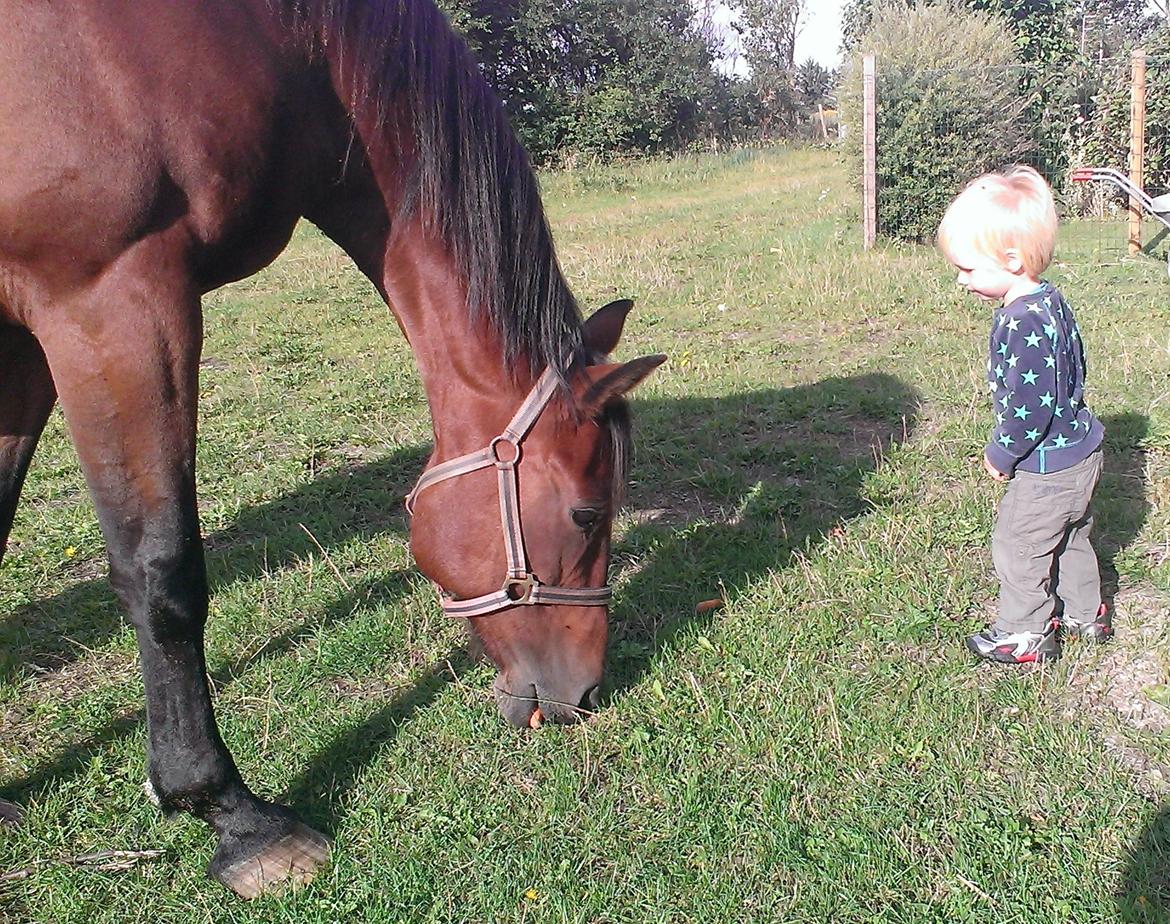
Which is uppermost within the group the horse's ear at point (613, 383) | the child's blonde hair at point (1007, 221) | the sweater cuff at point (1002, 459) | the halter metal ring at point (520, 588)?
the child's blonde hair at point (1007, 221)

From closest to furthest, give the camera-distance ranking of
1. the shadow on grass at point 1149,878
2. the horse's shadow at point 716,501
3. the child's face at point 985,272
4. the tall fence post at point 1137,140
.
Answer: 1. the shadow on grass at point 1149,878
2. the child's face at point 985,272
3. the horse's shadow at point 716,501
4. the tall fence post at point 1137,140

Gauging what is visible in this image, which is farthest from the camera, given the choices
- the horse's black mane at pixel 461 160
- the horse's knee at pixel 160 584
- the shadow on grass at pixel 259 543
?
the shadow on grass at pixel 259 543

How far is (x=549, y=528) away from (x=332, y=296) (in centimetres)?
771

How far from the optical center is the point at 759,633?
9.87 ft

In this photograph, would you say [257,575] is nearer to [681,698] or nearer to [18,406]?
[18,406]

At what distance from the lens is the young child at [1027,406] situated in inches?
104

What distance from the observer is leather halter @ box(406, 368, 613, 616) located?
2.34 meters

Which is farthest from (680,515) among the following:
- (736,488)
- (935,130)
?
(935,130)

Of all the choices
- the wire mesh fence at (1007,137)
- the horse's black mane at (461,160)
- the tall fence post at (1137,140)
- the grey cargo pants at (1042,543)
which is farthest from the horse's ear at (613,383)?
the wire mesh fence at (1007,137)

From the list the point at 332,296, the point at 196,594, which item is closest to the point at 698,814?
the point at 196,594

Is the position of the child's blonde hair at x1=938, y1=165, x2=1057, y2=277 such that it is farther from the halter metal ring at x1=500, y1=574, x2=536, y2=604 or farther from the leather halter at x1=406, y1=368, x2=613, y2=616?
the halter metal ring at x1=500, y1=574, x2=536, y2=604

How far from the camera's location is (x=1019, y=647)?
110 inches

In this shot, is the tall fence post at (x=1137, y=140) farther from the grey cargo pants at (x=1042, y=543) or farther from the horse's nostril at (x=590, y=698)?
the horse's nostril at (x=590, y=698)

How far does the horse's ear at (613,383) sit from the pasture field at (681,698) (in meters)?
0.96
